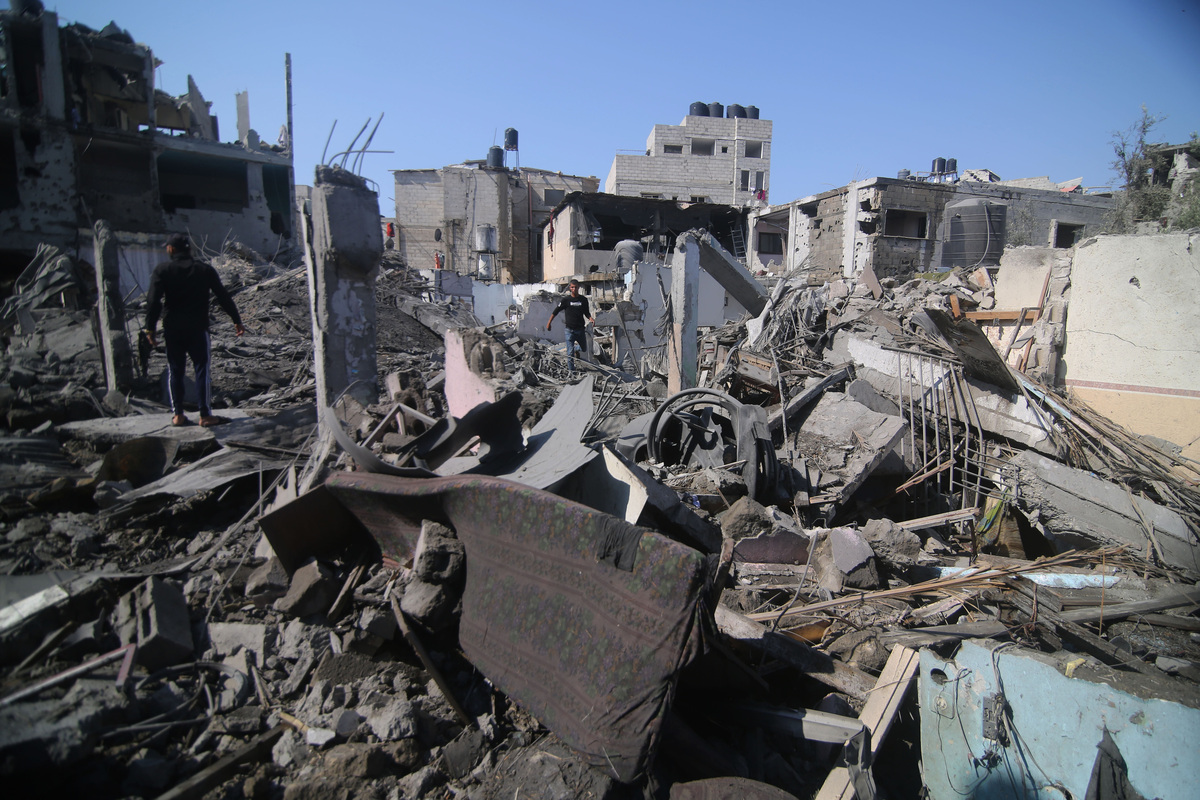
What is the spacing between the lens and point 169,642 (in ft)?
7.94

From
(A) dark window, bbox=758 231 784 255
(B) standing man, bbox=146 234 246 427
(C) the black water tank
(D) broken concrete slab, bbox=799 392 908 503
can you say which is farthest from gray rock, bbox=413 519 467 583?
(A) dark window, bbox=758 231 784 255

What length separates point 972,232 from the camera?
1955 cm

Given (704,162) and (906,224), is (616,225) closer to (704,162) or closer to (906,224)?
(906,224)

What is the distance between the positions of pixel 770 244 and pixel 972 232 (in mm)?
7833

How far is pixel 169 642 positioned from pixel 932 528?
5775 mm

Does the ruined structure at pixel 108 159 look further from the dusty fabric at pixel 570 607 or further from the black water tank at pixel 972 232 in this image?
the black water tank at pixel 972 232

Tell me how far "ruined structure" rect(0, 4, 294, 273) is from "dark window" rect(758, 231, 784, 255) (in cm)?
1910

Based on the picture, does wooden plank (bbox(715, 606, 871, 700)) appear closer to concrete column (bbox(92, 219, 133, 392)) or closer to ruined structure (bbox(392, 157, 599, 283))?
concrete column (bbox(92, 219, 133, 392))

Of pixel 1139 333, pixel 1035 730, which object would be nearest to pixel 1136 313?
pixel 1139 333

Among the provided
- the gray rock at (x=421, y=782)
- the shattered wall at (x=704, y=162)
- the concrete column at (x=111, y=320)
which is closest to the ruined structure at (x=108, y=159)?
the concrete column at (x=111, y=320)

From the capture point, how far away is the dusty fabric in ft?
6.70

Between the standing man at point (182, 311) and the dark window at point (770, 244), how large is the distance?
23.2 m

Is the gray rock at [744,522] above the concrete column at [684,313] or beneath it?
beneath

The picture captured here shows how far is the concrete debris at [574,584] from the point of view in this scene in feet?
7.02
